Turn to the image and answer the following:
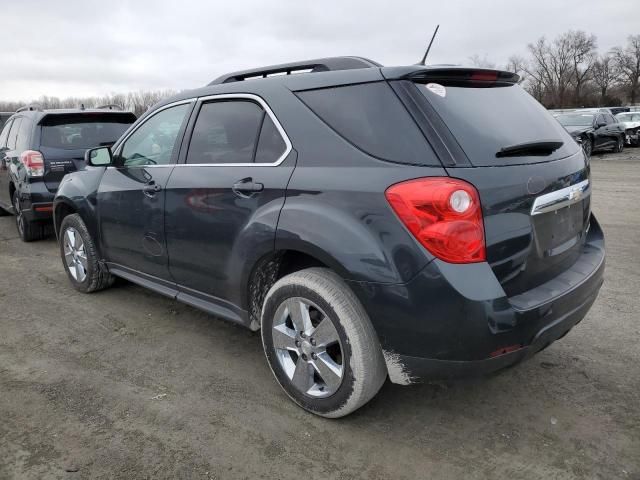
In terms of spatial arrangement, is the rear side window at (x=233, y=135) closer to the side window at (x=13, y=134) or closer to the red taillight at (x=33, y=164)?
the red taillight at (x=33, y=164)

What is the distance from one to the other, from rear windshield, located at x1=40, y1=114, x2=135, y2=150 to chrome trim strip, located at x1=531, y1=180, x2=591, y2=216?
18.5 ft

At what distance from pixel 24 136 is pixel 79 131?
0.70 metres

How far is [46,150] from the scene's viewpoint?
623cm

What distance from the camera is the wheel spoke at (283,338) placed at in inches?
106

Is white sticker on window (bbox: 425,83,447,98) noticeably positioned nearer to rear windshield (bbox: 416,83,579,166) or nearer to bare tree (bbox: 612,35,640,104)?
rear windshield (bbox: 416,83,579,166)

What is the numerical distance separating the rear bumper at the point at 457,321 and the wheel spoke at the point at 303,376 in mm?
500

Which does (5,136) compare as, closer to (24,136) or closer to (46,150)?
(24,136)

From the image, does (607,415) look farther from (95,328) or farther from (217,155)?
(95,328)

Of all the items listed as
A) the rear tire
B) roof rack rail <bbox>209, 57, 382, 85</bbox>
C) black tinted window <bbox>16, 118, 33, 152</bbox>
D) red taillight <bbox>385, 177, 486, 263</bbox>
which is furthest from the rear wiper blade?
the rear tire

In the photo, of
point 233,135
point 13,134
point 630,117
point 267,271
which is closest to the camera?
point 267,271

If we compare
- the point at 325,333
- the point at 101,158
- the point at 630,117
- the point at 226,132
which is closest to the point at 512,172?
the point at 325,333

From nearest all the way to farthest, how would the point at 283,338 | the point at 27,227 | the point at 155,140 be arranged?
the point at 283,338 < the point at 155,140 < the point at 27,227

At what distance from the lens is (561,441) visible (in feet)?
7.98

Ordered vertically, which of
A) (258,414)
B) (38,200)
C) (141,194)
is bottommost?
(258,414)
